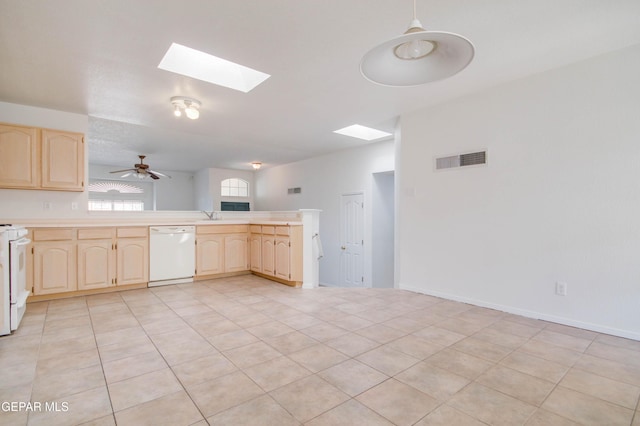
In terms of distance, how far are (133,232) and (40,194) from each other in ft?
4.09

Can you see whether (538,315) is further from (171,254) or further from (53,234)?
(53,234)

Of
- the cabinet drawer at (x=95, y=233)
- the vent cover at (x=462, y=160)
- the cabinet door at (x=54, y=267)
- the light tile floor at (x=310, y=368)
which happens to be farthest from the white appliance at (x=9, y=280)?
the vent cover at (x=462, y=160)

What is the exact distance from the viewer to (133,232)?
4.38m

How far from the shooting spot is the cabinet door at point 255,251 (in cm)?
527

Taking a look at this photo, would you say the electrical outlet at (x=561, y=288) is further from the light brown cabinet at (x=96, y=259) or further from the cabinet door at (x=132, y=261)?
the light brown cabinet at (x=96, y=259)

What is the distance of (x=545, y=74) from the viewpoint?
3168 mm

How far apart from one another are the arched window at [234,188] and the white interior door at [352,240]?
4454mm

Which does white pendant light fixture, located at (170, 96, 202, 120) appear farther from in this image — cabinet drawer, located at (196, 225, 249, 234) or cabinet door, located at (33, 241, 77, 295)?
cabinet door, located at (33, 241, 77, 295)

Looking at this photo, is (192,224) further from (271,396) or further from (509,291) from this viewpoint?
(509,291)

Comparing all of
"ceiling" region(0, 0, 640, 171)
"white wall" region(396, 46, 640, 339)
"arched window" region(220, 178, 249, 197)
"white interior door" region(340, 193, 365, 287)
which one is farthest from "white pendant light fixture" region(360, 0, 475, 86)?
"arched window" region(220, 178, 249, 197)

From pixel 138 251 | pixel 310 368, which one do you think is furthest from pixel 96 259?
pixel 310 368

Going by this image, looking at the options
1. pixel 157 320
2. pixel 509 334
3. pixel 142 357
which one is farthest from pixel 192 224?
pixel 509 334

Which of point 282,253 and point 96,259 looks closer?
point 96,259

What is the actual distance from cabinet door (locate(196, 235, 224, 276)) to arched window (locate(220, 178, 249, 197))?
478 cm
